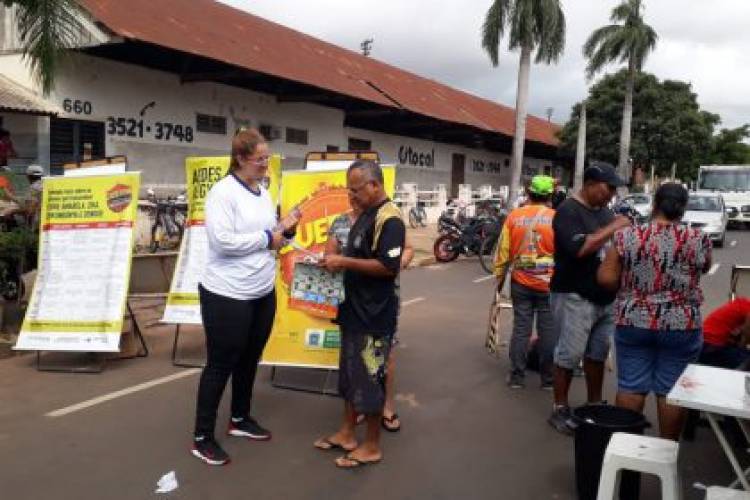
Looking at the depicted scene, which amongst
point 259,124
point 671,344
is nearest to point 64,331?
point 671,344

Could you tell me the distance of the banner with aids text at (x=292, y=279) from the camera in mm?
5441

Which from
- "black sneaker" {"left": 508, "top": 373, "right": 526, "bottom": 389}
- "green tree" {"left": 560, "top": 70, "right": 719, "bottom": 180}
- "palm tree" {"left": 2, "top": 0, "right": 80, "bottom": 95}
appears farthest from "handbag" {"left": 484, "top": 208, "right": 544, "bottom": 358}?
"green tree" {"left": 560, "top": 70, "right": 719, "bottom": 180}

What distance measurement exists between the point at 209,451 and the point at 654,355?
8.16 feet

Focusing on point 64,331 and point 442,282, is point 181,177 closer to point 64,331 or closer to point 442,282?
point 442,282

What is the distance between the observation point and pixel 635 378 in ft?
12.4

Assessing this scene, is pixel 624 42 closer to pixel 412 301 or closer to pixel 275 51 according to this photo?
pixel 275 51

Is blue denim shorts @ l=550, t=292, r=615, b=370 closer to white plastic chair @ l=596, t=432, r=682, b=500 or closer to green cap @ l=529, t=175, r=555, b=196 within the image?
green cap @ l=529, t=175, r=555, b=196

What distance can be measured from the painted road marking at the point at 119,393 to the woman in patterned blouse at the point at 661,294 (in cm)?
350

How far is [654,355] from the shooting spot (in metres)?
3.77

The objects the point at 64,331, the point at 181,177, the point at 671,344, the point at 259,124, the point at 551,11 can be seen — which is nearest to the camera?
the point at 671,344

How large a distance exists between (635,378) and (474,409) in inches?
61.1

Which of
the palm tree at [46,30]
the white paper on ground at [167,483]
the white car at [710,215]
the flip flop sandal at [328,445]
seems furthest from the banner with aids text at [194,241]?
the white car at [710,215]

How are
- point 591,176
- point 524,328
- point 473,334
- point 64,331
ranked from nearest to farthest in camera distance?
point 591,176, point 524,328, point 64,331, point 473,334

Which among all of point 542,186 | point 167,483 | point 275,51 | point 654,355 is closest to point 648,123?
point 275,51
